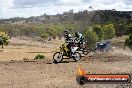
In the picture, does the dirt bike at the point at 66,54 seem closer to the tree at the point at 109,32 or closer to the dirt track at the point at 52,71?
the dirt track at the point at 52,71

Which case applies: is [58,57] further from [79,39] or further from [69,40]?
[79,39]

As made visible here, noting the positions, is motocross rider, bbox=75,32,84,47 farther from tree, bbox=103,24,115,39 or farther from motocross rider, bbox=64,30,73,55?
tree, bbox=103,24,115,39

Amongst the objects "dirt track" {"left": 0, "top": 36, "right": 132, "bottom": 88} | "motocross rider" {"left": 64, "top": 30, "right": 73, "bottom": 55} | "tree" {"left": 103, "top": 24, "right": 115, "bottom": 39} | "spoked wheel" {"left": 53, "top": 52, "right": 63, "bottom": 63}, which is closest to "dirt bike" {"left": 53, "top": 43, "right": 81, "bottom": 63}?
"spoked wheel" {"left": 53, "top": 52, "right": 63, "bottom": 63}

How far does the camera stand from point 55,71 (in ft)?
72.0

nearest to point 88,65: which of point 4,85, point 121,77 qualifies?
point 4,85

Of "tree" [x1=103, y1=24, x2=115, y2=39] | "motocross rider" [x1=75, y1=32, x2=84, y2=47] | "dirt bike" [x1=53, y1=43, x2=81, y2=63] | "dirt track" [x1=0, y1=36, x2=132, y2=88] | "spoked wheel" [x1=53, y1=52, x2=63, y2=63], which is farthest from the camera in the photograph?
"tree" [x1=103, y1=24, x2=115, y2=39]

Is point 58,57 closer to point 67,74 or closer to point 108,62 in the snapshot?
point 108,62

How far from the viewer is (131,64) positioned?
23.9 meters

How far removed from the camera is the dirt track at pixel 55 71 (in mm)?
18797

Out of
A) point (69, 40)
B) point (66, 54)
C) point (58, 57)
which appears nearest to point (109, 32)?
point (66, 54)

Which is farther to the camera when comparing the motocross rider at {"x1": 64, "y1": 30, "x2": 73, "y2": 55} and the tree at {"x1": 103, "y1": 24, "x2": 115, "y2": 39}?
the tree at {"x1": 103, "y1": 24, "x2": 115, "y2": 39}

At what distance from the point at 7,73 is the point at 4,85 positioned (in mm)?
2871

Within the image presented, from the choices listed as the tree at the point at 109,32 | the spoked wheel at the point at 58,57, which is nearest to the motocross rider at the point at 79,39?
the spoked wheel at the point at 58,57

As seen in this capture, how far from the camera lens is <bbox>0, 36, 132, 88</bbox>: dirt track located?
1880cm
